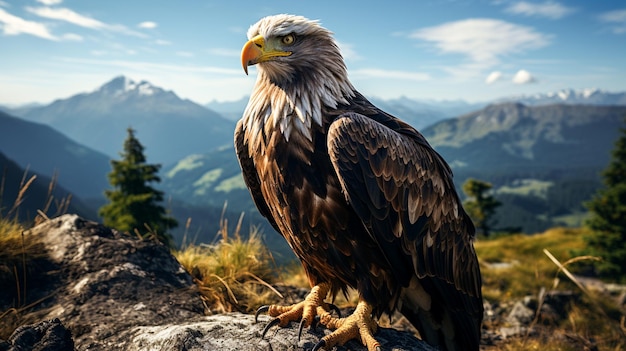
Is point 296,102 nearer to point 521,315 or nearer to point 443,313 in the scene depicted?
point 443,313

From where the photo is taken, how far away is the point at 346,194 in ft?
12.5

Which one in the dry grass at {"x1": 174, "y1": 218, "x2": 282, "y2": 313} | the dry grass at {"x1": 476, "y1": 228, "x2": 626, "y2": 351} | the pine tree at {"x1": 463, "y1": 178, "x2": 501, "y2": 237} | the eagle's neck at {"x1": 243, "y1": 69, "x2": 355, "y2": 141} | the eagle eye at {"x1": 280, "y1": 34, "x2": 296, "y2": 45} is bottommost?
the pine tree at {"x1": 463, "y1": 178, "x2": 501, "y2": 237}

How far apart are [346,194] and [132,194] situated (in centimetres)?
2828

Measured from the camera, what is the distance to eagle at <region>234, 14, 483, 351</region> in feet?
12.8

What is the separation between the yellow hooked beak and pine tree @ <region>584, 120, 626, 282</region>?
123 feet

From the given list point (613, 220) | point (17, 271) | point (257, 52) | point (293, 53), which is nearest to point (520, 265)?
point (293, 53)

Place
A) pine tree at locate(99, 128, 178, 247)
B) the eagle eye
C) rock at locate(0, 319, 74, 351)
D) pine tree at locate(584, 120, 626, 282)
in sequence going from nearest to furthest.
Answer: rock at locate(0, 319, 74, 351), the eagle eye, pine tree at locate(99, 128, 178, 247), pine tree at locate(584, 120, 626, 282)

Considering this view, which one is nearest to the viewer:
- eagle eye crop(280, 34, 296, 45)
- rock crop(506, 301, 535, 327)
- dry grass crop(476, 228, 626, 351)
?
eagle eye crop(280, 34, 296, 45)

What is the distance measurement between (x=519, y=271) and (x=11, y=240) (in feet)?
63.8

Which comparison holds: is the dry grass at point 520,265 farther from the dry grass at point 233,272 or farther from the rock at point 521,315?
the dry grass at point 233,272

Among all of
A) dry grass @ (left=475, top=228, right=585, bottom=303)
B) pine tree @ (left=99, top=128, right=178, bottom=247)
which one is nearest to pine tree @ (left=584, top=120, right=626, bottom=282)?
dry grass @ (left=475, top=228, right=585, bottom=303)

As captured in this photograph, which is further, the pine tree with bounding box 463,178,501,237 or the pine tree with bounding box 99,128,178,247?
the pine tree with bounding box 463,178,501,237

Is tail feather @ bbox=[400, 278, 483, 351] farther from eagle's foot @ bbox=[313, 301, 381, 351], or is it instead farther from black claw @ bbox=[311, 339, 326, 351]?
black claw @ bbox=[311, 339, 326, 351]

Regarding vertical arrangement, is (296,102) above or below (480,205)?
above
